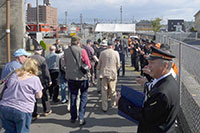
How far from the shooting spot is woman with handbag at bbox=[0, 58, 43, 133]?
3686 mm

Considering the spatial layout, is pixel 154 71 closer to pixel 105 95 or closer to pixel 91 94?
pixel 105 95

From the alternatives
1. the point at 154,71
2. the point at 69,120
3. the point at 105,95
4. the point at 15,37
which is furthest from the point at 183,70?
the point at 15,37

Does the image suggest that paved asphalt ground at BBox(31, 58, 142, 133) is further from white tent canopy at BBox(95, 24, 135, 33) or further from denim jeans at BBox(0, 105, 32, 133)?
white tent canopy at BBox(95, 24, 135, 33)

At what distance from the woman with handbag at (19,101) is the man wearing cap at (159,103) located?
1.75m


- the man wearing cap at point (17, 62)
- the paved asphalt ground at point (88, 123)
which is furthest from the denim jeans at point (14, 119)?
the paved asphalt ground at point (88, 123)

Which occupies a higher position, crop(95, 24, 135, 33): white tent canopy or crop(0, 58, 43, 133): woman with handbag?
crop(95, 24, 135, 33): white tent canopy

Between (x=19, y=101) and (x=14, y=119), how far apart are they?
0.29 m

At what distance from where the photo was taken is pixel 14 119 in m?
3.73

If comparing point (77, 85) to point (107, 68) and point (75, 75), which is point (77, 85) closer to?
point (75, 75)

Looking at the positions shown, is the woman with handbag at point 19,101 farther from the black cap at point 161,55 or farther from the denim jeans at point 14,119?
the black cap at point 161,55

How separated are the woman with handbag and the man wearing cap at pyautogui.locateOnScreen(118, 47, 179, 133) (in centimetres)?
175

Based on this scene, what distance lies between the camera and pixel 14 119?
3.73 m

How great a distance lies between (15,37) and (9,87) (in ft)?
25.6

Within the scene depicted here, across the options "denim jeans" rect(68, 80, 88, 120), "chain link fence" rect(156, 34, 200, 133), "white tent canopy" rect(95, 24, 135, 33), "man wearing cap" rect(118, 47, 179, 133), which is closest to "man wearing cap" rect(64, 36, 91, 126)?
"denim jeans" rect(68, 80, 88, 120)
